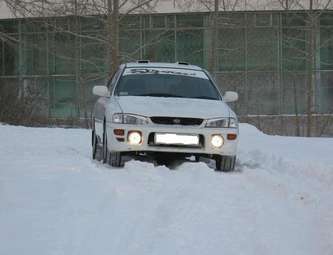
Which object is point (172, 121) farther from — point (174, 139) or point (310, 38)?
point (310, 38)

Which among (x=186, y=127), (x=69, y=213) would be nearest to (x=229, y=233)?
(x=69, y=213)

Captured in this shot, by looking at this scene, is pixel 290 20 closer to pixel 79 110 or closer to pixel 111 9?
pixel 79 110

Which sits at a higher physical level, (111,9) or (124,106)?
(111,9)

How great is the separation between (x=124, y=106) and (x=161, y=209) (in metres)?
3.14

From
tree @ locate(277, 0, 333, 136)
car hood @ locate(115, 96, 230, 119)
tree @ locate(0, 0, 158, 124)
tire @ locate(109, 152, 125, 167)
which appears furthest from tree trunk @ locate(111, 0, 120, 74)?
tire @ locate(109, 152, 125, 167)

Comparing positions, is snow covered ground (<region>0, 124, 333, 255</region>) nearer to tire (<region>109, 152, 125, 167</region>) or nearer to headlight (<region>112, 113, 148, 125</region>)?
tire (<region>109, 152, 125, 167</region>)

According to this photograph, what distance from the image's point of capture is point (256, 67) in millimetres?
33688

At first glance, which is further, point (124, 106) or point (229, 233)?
point (124, 106)

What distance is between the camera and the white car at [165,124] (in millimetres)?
9422

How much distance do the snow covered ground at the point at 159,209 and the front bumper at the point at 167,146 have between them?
0.26 metres

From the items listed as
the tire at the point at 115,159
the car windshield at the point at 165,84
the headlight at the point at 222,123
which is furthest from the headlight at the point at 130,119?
the car windshield at the point at 165,84

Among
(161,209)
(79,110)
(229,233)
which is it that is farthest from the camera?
(79,110)

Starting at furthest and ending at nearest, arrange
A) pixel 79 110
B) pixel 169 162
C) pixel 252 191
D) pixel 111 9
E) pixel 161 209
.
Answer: pixel 79 110 → pixel 111 9 → pixel 169 162 → pixel 252 191 → pixel 161 209

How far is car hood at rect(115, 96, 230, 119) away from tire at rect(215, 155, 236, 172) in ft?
1.94
